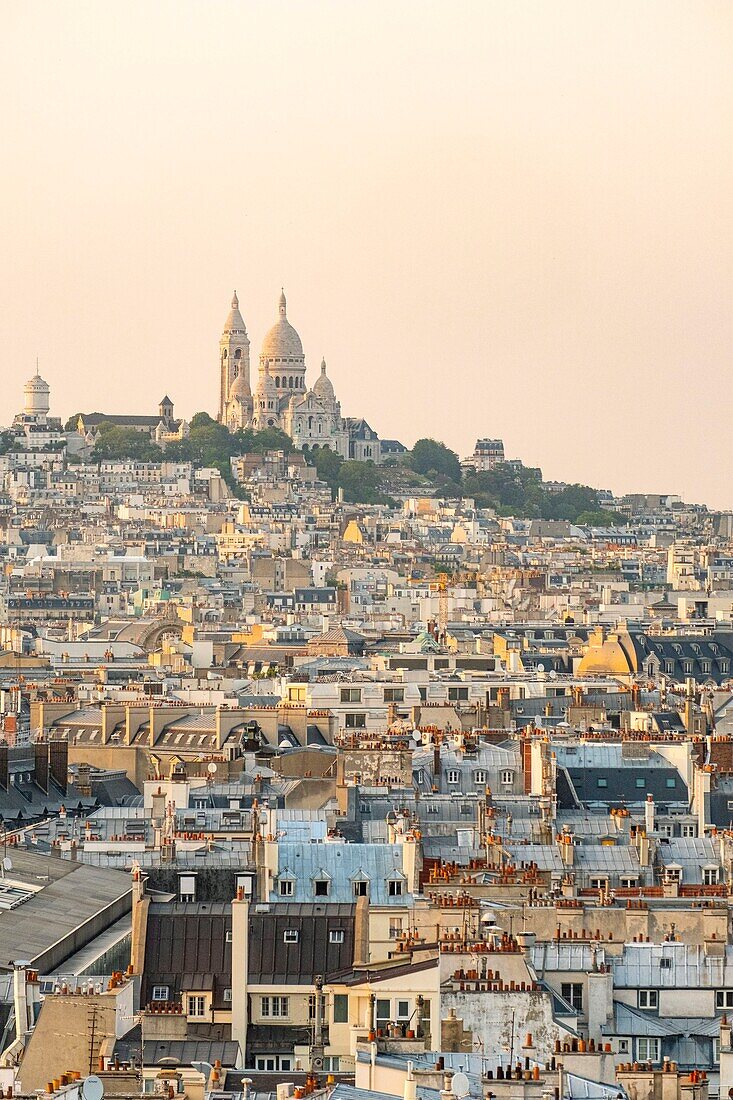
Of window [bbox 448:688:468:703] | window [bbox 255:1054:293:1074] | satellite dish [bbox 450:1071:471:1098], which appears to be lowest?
window [bbox 255:1054:293:1074]

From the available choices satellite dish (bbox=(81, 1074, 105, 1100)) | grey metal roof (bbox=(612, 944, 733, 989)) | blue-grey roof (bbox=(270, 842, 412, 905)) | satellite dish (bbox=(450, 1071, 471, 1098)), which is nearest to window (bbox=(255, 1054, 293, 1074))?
grey metal roof (bbox=(612, 944, 733, 989))

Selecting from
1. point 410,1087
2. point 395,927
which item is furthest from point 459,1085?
point 395,927

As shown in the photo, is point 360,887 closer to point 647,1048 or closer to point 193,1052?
point 647,1048

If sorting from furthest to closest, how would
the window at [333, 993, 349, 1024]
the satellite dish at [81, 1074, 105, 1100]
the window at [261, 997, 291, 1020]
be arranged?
1. the window at [261, 997, 291, 1020]
2. the window at [333, 993, 349, 1024]
3. the satellite dish at [81, 1074, 105, 1100]

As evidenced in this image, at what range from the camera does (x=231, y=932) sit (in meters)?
32.0

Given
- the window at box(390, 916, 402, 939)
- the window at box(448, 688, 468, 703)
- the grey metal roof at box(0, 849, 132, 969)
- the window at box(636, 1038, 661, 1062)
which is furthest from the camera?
the window at box(448, 688, 468, 703)

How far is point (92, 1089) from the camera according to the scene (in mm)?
22266

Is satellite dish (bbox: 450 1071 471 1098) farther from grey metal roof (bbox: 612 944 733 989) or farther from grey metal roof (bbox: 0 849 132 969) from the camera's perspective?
grey metal roof (bbox: 0 849 132 969)

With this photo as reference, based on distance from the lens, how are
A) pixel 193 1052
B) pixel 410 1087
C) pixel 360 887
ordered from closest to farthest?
pixel 410 1087 → pixel 193 1052 → pixel 360 887

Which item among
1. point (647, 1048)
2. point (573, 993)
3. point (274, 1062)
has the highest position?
point (573, 993)

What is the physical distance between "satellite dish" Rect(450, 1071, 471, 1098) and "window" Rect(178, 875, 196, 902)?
11.4 metres

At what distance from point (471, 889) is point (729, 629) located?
8379 centimetres

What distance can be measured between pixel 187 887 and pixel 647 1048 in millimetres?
6897

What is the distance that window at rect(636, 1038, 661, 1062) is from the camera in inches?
1143
